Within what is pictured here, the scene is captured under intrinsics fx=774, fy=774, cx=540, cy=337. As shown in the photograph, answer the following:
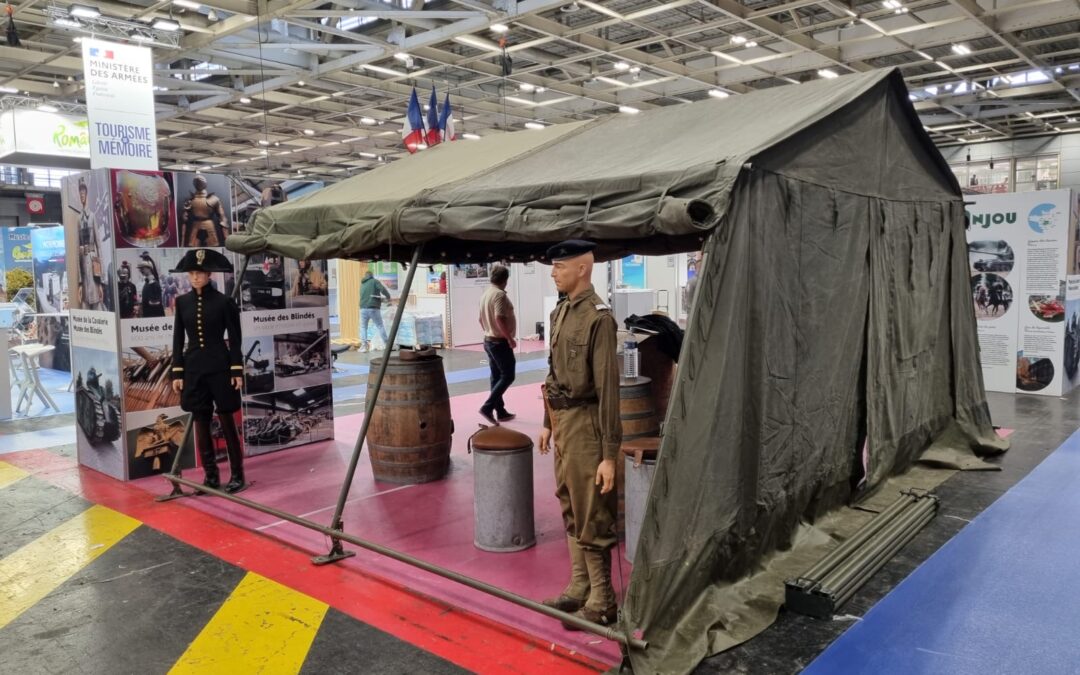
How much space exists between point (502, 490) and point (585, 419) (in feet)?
4.31

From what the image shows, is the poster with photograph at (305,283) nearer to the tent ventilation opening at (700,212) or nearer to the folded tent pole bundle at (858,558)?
the tent ventilation opening at (700,212)

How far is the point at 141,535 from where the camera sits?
531 cm

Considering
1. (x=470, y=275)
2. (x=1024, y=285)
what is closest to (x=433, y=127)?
(x=1024, y=285)

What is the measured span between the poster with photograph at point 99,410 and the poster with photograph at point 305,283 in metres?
1.69

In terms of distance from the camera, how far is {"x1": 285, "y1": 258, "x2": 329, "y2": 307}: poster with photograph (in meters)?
7.59

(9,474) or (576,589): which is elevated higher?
(576,589)

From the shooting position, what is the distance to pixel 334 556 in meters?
4.78

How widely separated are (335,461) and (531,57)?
8657 millimetres

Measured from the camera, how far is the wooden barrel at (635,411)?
5016mm

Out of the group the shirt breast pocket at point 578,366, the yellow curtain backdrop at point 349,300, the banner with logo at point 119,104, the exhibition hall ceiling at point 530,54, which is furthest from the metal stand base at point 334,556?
the yellow curtain backdrop at point 349,300

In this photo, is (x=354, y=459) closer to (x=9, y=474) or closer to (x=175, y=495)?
(x=175, y=495)

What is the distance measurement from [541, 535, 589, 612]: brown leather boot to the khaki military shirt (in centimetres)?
63

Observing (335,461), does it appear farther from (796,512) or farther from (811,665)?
(811,665)

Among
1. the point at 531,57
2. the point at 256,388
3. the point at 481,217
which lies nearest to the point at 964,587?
the point at 481,217
